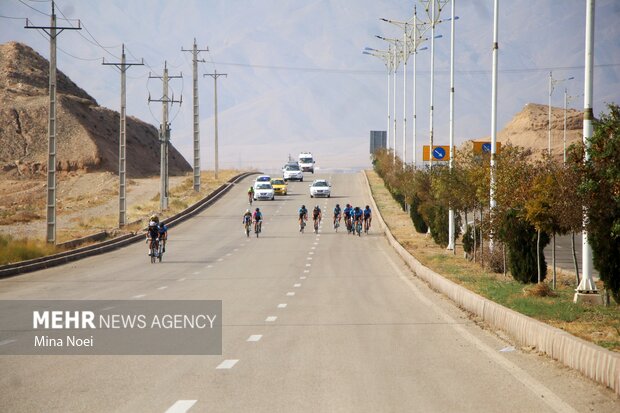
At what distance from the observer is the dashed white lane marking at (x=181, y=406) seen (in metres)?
10.1

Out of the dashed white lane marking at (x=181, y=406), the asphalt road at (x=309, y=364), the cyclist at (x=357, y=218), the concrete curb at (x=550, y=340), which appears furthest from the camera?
the cyclist at (x=357, y=218)

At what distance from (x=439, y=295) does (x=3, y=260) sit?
17.3 meters

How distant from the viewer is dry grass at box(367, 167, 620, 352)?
1644 cm

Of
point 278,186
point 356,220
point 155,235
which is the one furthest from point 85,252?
point 278,186

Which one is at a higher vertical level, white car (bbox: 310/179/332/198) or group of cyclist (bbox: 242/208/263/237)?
white car (bbox: 310/179/332/198)

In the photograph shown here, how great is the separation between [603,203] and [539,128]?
131 m

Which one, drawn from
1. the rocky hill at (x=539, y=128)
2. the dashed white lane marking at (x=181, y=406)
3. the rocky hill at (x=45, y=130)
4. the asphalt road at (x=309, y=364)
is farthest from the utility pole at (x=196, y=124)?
the dashed white lane marking at (x=181, y=406)

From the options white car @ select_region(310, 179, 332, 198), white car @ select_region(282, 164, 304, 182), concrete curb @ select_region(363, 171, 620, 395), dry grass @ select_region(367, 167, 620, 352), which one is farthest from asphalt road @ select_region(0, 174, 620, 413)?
white car @ select_region(282, 164, 304, 182)

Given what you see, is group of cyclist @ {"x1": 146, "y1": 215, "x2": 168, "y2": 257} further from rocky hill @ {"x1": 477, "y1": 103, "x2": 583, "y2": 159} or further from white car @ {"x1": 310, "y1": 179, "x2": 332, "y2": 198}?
rocky hill @ {"x1": 477, "y1": 103, "x2": 583, "y2": 159}

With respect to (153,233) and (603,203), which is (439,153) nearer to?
(153,233)

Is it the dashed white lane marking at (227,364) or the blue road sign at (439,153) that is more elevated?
the blue road sign at (439,153)

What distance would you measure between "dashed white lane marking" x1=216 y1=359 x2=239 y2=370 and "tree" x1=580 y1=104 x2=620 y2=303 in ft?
25.1

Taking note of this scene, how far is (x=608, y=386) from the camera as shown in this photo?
11.5 meters

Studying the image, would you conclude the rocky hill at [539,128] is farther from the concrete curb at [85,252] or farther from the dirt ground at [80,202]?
the concrete curb at [85,252]
